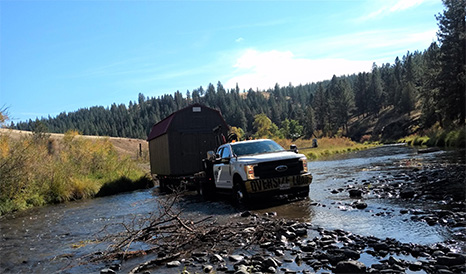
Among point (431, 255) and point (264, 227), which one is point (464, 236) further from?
point (264, 227)

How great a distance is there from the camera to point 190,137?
59.6 feet

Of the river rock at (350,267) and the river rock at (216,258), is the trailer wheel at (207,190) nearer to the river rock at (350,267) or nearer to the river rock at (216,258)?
the river rock at (216,258)

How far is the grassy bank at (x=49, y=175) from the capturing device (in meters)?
16.4

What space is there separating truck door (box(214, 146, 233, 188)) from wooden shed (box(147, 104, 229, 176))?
5183mm

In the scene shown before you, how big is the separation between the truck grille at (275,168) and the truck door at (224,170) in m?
1.35

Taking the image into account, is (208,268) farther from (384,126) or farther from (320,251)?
(384,126)

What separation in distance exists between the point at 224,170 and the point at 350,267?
7.44m

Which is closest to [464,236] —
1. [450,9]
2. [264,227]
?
[264,227]

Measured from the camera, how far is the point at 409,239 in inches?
232

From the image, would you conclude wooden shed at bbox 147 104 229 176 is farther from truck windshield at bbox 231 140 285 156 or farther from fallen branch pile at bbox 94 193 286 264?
fallen branch pile at bbox 94 193 286 264

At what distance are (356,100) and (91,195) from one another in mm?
124288

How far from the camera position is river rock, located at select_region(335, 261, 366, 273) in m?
4.57

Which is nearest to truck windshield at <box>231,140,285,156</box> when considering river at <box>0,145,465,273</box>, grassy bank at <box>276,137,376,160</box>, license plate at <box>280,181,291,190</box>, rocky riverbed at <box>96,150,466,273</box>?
license plate at <box>280,181,291,190</box>

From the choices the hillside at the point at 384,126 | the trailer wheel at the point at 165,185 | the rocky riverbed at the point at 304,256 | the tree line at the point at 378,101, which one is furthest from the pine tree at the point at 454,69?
the hillside at the point at 384,126
